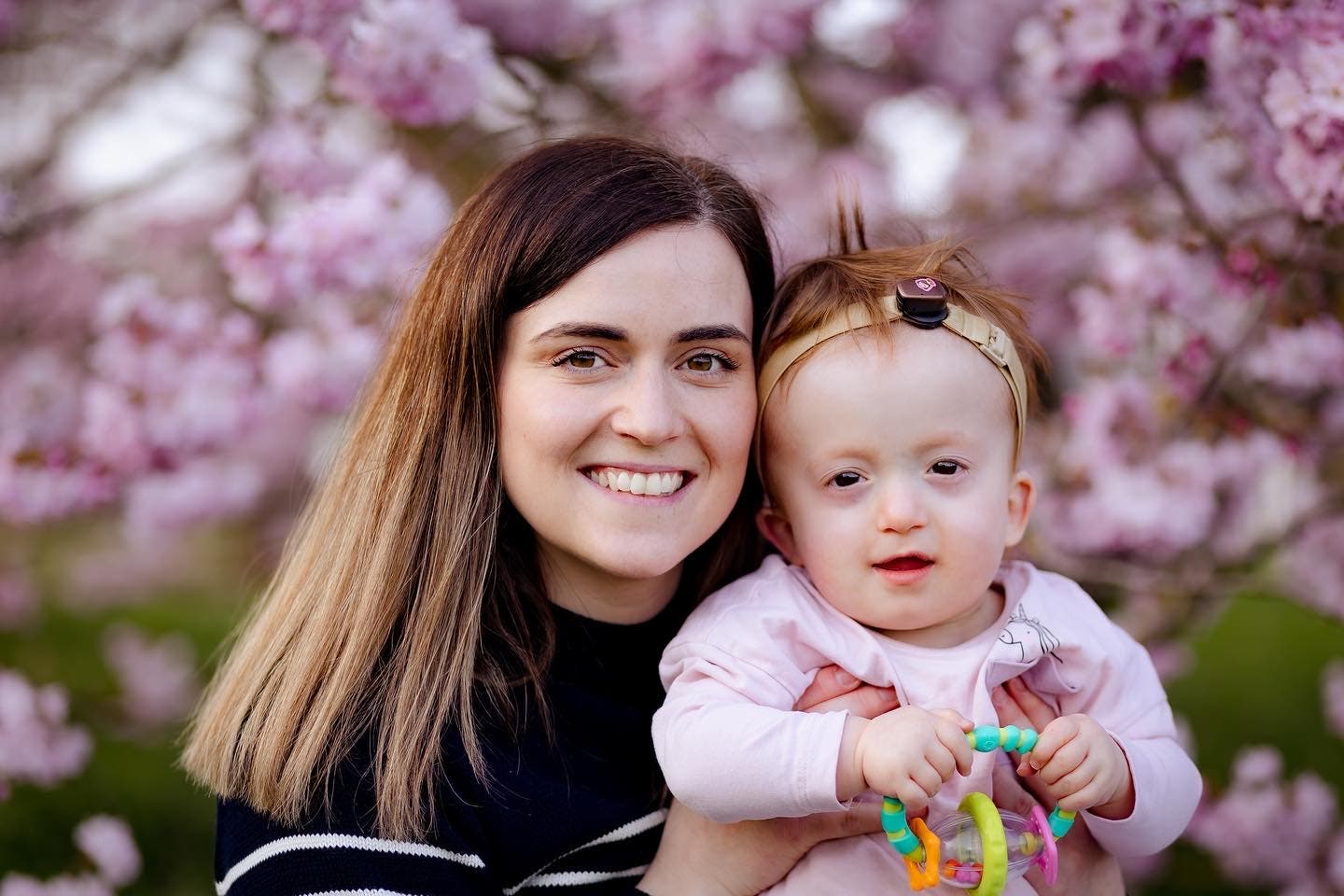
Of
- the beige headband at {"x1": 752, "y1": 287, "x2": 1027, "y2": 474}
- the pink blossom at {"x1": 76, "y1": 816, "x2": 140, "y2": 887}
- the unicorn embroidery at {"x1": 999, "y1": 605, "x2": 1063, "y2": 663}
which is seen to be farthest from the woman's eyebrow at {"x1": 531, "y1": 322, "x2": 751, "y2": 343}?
the pink blossom at {"x1": 76, "y1": 816, "x2": 140, "y2": 887}

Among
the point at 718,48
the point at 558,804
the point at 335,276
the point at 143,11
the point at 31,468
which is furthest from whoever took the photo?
the point at 143,11

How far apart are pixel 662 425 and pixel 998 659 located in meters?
0.59

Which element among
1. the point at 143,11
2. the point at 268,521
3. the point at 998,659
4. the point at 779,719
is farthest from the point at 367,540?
the point at 268,521

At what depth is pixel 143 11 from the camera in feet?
14.4

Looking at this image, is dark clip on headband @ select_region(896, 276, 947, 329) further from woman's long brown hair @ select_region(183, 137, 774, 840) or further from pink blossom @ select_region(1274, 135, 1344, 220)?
pink blossom @ select_region(1274, 135, 1344, 220)

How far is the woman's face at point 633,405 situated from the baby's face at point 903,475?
147 millimetres

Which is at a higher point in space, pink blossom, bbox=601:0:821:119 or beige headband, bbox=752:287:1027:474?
pink blossom, bbox=601:0:821:119

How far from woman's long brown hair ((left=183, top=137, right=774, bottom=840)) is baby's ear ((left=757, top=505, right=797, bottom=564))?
0.33 metres

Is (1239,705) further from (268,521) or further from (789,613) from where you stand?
(268,521)

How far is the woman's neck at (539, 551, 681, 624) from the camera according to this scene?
211cm

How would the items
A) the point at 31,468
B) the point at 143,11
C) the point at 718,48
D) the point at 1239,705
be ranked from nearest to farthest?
the point at 31,468 → the point at 718,48 → the point at 143,11 → the point at 1239,705

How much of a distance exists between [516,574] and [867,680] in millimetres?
608

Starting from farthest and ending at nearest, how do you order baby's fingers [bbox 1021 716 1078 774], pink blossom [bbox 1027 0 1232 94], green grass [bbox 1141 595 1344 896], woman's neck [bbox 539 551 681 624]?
green grass [bbox 1141 595 1344 896] → pink blossom [bbox 1027 0 1232 94] → woman's neck [bbox 539 551 681 624] → baby's fingers [bbox 1021 716 1078 774]

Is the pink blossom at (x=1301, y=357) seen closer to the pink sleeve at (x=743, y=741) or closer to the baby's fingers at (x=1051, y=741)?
the baby's fingers at (x=1051, y=741)
